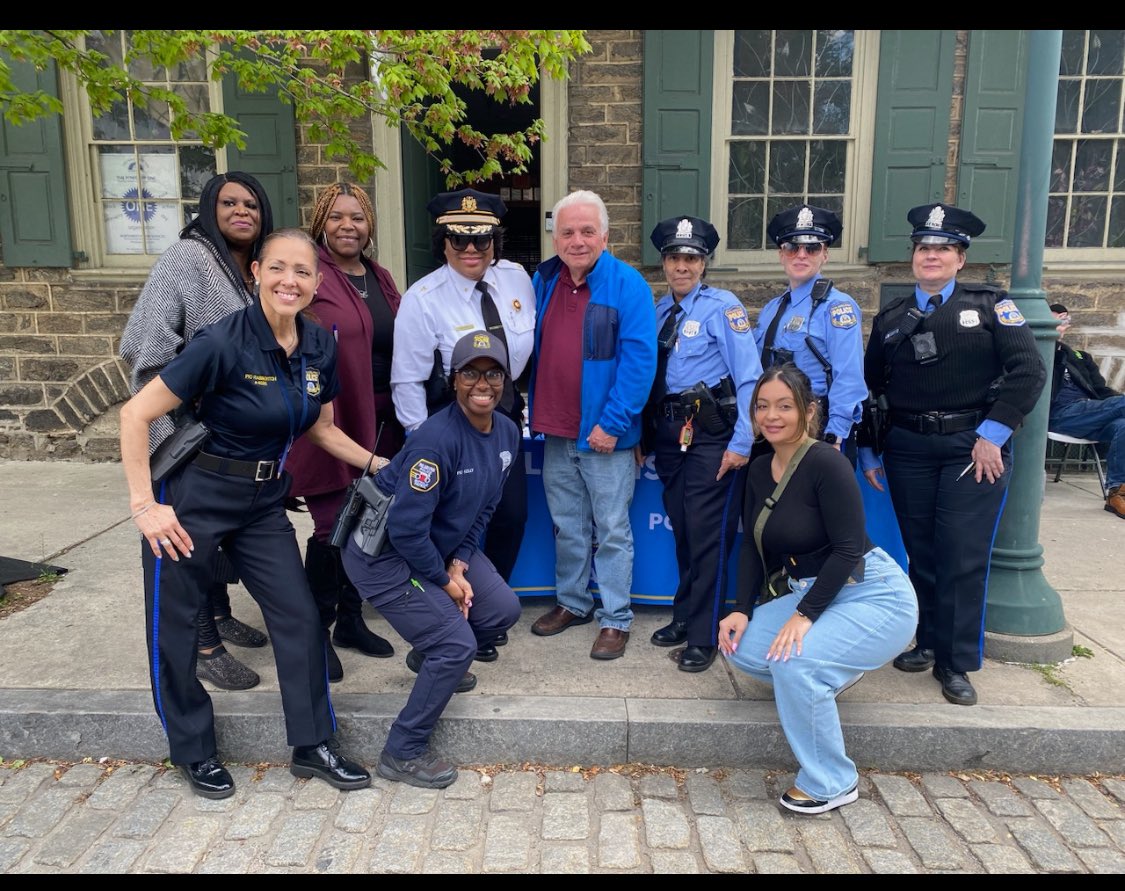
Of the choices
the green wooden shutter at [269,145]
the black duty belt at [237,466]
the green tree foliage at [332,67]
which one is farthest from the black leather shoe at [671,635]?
the green wooden shutter at [269,145]

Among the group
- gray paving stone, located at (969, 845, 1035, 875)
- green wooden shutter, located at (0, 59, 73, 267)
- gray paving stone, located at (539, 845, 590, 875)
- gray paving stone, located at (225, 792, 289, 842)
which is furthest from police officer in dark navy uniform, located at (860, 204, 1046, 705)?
green wooden shutter, located at (0, 59, 73, 267)

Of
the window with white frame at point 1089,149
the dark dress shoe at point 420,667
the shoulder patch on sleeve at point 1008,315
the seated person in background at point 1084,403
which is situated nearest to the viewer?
the shoulder patch on sleeve at point 1008,315

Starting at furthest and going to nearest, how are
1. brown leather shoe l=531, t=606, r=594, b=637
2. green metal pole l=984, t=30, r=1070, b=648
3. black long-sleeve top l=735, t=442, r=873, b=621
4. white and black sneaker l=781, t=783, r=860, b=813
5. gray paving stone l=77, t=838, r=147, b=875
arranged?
brown leather shoe l=531, t=606, r=594, b=637, green metal pole l=984, t=30, r=1070, b=648, black long-sleeve top l=735, t=442, r=873, b=621, white and black sneaker l=781, t=783, r=860, b=813, gray paving stone l=77, t=838, r=147, b=875

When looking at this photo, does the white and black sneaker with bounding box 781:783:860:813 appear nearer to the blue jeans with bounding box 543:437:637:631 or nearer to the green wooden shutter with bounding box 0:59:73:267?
the blue jeans with bounding box 543:437:637:631

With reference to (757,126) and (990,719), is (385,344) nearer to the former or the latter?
(990,719)

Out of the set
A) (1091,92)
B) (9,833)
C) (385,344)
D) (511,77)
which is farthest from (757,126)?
(9,833)

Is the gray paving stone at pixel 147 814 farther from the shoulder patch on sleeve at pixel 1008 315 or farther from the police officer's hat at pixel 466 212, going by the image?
the shoulder patch on sleeve at pixel 1008 315

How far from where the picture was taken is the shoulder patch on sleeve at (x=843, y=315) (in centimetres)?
340

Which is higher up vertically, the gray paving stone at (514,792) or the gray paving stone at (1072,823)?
the gray paving stone at (1072,823)

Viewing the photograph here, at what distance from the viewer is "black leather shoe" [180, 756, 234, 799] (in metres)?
2.84

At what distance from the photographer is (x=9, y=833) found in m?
2.64

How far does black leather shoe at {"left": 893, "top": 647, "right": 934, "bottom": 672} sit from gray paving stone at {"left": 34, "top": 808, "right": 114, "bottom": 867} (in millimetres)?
3064

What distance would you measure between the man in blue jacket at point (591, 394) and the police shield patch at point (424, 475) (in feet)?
2.99
